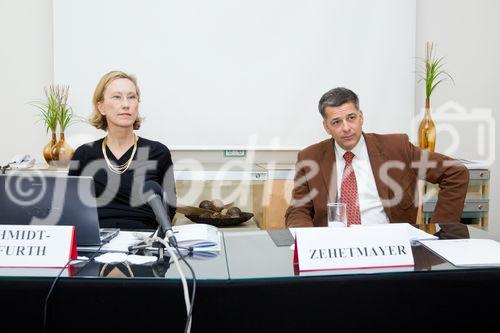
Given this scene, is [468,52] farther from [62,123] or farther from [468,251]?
[62,123]

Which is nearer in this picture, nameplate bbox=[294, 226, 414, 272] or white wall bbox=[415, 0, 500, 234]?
nameplate bbox=[294, 226, 414, 272]

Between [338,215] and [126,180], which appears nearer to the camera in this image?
[338,215]

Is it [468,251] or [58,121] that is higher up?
[58,121]

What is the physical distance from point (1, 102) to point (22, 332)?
253 centimetres

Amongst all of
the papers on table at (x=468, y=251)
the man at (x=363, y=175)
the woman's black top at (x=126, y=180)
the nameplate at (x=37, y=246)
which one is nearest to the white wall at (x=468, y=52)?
the man at (x=363, y=175)

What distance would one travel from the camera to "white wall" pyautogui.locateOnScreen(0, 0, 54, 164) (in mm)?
3250

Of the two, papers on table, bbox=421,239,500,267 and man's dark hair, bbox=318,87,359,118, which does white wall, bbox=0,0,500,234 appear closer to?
man's dark hair, bbox=318,87,359,118

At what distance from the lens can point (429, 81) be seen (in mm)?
3164

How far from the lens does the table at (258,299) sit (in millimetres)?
1118

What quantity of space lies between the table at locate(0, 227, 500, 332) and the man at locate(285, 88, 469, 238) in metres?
0.86

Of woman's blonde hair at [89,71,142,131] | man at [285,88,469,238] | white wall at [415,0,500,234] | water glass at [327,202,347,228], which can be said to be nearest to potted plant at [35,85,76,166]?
woman's blonde hair at [89,71,142,131]

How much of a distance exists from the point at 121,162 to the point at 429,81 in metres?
2.04

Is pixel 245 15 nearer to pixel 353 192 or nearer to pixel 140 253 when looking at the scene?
pixel 353 192

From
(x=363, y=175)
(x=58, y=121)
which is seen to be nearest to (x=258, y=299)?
(x=363, y=175)
